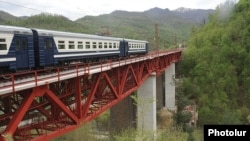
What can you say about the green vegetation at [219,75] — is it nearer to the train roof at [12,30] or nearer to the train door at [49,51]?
the train door at [49,51]

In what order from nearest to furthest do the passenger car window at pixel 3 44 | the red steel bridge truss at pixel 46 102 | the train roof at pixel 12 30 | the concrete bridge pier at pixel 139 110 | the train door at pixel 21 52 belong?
the red steel bridge truss at pixel 46 102 < the passenger car window at pixel 3 44 < the train roof at pixel 12 30 < the train door at pixel 21 52 < the concrete bridge pier at pixel 139 110

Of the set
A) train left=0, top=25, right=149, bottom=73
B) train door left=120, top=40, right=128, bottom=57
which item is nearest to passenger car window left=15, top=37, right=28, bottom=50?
train left=0, top=25, right=149, bottom=73

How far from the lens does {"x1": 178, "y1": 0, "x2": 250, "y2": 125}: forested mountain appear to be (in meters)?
43.1

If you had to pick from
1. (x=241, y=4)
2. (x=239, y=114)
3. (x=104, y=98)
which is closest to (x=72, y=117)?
(x=104, y=98)

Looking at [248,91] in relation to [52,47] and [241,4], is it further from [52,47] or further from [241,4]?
[52,47]

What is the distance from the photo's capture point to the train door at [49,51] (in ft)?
49.7

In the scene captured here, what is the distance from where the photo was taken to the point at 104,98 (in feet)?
60.9

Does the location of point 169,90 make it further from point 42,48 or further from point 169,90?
point 42,48

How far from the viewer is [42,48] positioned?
48.6 feet

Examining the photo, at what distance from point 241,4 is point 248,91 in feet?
78.0

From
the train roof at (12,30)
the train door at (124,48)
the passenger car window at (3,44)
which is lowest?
the train door at (124,48)

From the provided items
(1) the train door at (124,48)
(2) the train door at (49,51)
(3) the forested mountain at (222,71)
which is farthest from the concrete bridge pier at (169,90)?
(2) the train door at (49,51)

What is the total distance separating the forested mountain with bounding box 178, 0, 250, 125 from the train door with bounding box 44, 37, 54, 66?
2597cm

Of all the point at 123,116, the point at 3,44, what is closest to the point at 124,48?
the point at 123,116
